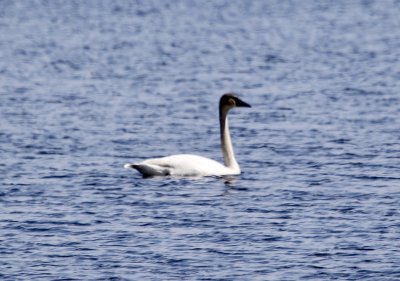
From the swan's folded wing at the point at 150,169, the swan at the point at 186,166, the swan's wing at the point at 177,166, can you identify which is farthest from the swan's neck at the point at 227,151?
the swan's folded wing at the point at 150,169

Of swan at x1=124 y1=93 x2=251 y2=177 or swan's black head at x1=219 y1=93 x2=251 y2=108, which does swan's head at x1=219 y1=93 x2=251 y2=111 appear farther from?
swan at x1=124 y1=93 x2=251 y2=177

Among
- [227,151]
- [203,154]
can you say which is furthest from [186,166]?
[203,154]

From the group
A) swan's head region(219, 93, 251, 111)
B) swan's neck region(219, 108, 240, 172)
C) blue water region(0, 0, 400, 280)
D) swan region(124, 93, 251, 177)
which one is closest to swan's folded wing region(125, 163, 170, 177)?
swan region(124, 93, 251, 177)

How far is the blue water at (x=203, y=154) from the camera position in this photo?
19.5m

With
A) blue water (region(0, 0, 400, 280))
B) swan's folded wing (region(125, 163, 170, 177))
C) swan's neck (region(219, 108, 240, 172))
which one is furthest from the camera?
swan's neck (region(219, 108, 240, 172))

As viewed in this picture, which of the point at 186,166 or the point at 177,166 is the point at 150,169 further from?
the point at 186,166

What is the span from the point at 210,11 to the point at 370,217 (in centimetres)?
8183

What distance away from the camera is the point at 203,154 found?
3020cm

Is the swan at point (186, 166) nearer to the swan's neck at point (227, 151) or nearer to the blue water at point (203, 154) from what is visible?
the swan's neck at point (227, 151)

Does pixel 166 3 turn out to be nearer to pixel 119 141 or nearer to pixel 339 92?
→ pixel 339 92

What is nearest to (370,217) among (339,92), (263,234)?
(263,234)

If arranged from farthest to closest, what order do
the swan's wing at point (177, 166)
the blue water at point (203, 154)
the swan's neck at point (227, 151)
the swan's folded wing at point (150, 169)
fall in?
the swan's neck at point (227, 151) → the swan's wing at point (177, 166) → the swan's folded wing at point (150, 169) → the blue water at point (203, 154)

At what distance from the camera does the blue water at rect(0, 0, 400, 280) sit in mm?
19453

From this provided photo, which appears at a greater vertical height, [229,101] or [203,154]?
[229,101]
